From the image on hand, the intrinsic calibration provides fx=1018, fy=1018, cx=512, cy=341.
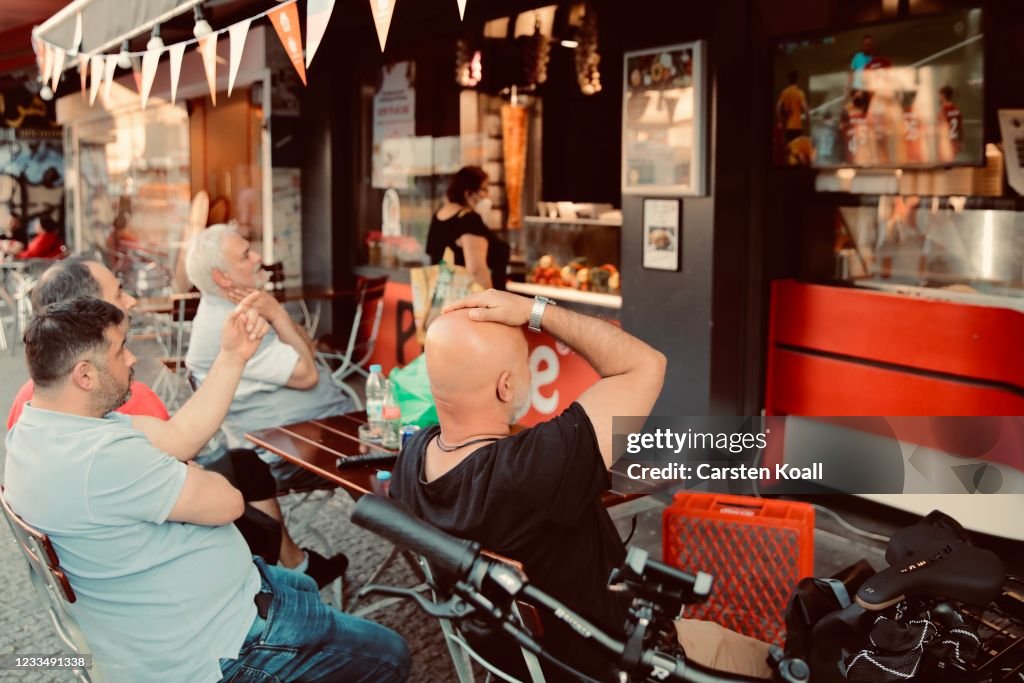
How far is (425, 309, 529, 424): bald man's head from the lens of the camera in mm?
2197

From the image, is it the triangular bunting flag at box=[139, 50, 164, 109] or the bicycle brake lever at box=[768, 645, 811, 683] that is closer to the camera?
the bicycle brake lever at box=[768, 645, 811, 683]

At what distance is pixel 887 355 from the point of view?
4.96 meters

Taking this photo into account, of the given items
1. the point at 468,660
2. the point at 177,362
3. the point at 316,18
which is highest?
the point at 316,18

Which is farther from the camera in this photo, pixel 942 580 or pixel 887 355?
pixel 887 355

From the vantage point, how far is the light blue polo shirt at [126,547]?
2.32 m

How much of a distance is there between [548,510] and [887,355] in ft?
11.1

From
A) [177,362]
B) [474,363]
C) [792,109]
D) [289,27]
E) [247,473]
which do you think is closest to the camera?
[474,363]

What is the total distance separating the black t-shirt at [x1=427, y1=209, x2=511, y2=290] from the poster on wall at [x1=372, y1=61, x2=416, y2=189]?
1.15 meters

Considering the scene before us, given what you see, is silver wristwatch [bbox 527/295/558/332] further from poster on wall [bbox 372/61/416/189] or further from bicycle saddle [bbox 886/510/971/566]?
poster on wall [bbox 372/61/416/189]

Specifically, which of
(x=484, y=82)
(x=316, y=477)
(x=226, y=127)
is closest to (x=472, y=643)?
(x=316, y=477)

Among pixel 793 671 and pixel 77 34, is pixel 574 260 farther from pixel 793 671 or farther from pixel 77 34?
pixel 793 671

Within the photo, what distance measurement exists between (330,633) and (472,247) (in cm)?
487

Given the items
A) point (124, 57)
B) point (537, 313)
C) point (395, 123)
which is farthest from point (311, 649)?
point (395, 123)

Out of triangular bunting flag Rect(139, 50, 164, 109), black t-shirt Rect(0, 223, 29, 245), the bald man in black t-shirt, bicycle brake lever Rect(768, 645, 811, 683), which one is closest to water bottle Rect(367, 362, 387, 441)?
the bald man in black t-shirt
